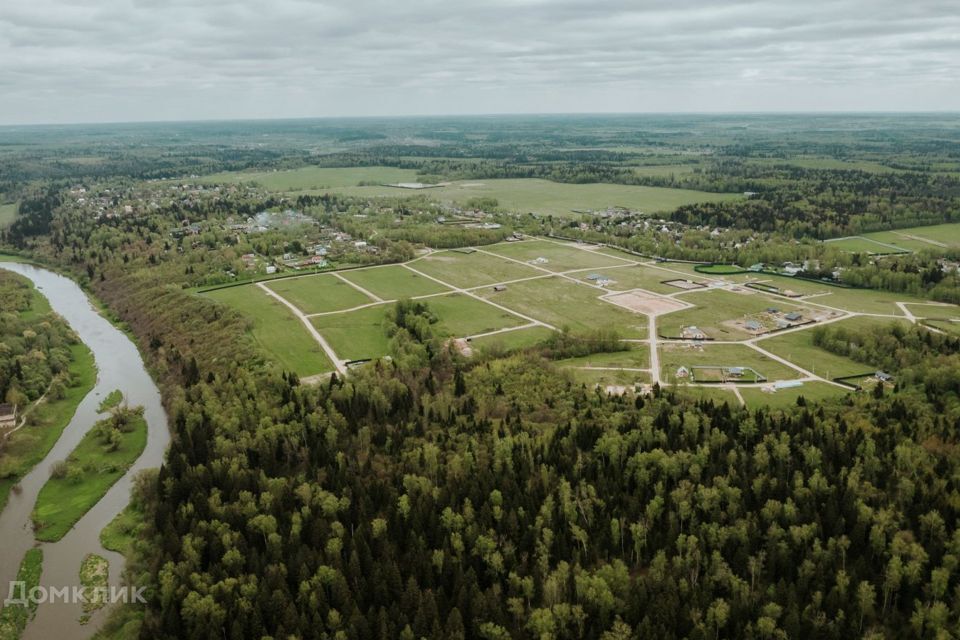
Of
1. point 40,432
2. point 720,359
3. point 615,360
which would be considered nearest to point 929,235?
point 720,359

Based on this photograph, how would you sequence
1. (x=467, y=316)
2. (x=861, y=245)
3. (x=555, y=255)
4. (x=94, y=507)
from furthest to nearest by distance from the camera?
1. (x=861, y=245)
2. (x=555, y=255)
3. (x=467, y=316)
4. (x=94, y=507)

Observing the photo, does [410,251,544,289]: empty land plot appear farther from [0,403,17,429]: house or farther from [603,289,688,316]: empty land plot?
[0,403,17,429]: house

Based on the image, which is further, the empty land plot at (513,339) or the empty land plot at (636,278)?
the empty land plot at (636,278)

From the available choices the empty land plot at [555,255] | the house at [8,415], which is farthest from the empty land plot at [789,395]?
the house at [8,415]

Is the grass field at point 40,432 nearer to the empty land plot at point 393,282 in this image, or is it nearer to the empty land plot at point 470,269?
the empty land plot at point 393,282

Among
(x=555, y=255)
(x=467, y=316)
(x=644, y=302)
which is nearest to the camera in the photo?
(x=467, y=316)

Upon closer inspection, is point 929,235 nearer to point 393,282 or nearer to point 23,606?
point 393,282
